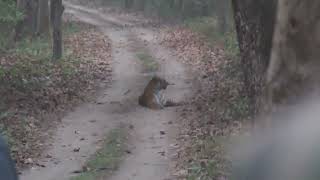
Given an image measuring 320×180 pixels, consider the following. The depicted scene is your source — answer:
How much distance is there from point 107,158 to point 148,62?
1457 centimetres

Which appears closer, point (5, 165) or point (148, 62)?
point (5, 165)

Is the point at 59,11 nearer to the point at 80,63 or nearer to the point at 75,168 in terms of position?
the point at 80,63

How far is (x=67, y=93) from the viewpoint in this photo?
59.7 ft

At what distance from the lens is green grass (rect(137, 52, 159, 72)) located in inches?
968

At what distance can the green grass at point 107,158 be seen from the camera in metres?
10.6

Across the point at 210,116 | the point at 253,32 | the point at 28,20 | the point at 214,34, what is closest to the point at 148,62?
the point at 214,34

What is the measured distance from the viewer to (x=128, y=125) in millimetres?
14680

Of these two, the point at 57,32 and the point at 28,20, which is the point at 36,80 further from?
the point at 28,20

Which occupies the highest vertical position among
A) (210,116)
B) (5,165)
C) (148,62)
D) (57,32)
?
(5,165)

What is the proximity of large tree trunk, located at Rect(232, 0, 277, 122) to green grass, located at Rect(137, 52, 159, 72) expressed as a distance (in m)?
11.2

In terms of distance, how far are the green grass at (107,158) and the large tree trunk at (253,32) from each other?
92.8 inches

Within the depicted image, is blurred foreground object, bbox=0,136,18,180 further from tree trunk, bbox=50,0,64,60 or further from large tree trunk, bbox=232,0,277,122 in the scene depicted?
tree trunk, bbox=50,0,64,60

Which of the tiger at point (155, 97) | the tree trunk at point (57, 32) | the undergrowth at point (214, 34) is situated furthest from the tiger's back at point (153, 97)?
the tree trunk at point (57, 32)

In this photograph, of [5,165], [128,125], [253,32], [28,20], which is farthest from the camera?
[28,20]
